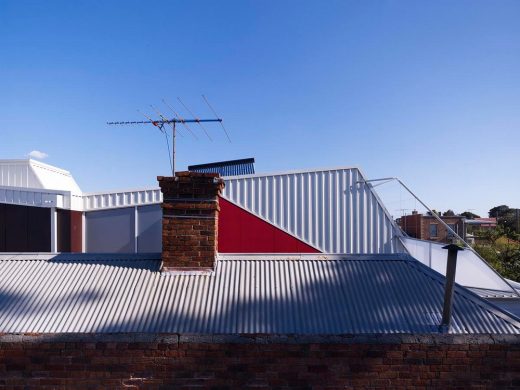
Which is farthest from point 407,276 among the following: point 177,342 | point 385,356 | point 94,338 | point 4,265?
point 4,265

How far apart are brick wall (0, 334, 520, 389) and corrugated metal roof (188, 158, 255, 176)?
10372 mm

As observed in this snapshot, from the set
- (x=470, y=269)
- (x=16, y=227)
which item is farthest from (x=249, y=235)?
(x=16, y=227)

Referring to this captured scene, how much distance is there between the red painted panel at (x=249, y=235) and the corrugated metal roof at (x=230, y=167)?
11.0ft

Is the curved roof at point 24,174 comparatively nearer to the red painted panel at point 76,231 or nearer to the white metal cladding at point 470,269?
the red painted panel at point 76,231

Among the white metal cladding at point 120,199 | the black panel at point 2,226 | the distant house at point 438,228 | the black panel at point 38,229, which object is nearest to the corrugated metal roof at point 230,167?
the white metal cladding at point 120,199

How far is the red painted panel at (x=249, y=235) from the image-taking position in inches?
433

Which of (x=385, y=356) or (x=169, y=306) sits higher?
(x=169, y=306)

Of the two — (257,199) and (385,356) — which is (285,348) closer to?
(385,356)

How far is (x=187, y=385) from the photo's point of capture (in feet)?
13.5

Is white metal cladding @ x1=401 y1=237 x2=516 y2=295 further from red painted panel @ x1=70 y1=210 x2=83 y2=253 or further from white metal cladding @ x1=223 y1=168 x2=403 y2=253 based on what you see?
red painted panel @ x1=70 y1=210 x2=83 y2=253

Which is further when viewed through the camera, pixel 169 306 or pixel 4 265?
pixel 4 265

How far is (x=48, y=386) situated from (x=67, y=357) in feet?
1.10

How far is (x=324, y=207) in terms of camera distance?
11.4 metres

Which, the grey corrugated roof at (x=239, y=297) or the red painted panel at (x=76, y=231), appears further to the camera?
the red painted panel at (x=76, y=231)
